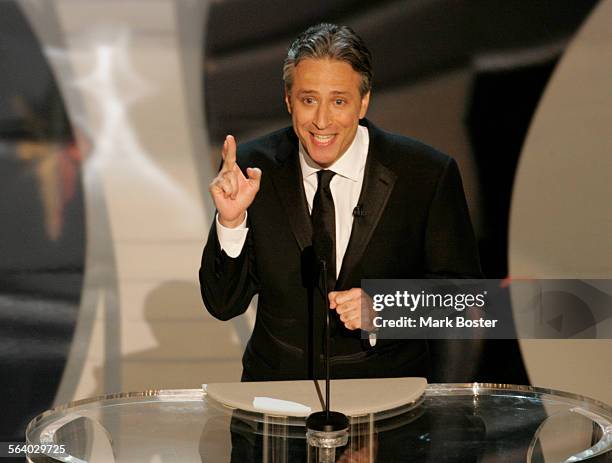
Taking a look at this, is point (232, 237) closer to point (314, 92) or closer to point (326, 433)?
point (314, 92)

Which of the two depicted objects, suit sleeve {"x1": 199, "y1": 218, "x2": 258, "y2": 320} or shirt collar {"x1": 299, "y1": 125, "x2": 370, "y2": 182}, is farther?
shirt collar {"x1": 299, "y1": 125, "x2": 370, "y2": 182}

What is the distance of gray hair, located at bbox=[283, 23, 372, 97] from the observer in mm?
2352

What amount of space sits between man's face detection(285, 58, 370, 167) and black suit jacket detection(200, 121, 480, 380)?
15cm

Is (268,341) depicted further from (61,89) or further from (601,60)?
(601,60)

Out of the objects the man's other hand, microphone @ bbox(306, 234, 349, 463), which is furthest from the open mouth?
microphone @ bbox(306, 234, 349, 463)

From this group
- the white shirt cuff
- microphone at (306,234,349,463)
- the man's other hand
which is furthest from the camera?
the white shirt cuff

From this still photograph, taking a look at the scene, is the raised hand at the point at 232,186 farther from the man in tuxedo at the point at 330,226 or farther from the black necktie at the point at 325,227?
the black necktie at the point at 325,227

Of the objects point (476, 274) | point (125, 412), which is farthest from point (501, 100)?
point (125, 412)

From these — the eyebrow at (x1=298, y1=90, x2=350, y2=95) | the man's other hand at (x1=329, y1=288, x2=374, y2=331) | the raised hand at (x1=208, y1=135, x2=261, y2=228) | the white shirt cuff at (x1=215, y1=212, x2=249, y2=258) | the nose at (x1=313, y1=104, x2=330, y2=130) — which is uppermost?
the eyebrow at (x1=298, y1=90, x2=350, y2=95)

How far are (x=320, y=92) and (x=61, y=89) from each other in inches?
60.1

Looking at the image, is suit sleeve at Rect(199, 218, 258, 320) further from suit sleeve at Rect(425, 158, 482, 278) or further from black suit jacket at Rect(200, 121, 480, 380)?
suit sleeve at Rect(425, 158, 482, 278)

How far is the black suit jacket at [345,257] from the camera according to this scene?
243cm

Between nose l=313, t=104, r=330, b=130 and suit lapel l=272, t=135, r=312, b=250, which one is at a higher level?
nose l=313, t=104, r=330, b=130

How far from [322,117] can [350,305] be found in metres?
0.58
